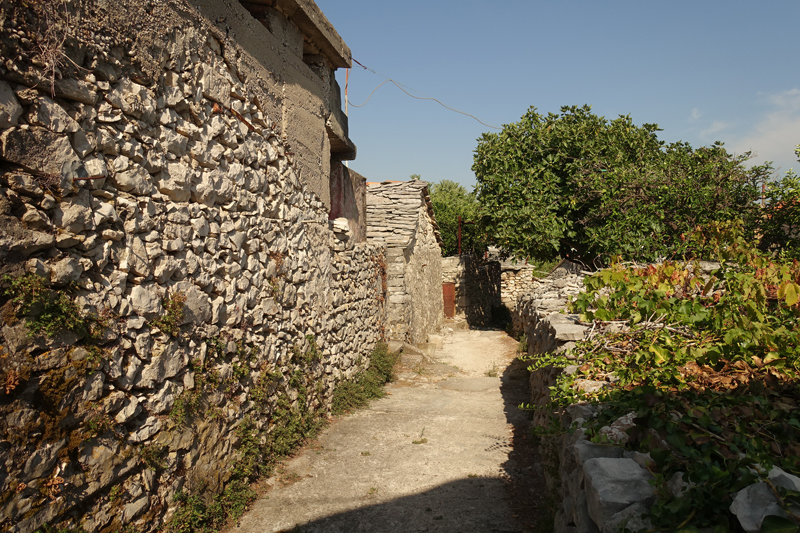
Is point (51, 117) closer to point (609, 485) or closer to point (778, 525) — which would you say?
point (609, 485)

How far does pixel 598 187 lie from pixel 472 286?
8.57 meters

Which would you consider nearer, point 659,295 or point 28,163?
point 28,163

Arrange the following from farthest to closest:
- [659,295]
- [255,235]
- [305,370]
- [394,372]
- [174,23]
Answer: [394,372] → [305,370] → [255,235] → [659,295] → [174,23]

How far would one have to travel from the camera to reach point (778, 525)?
144 centimetres

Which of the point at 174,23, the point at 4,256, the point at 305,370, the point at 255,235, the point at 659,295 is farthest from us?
the point at 305,370

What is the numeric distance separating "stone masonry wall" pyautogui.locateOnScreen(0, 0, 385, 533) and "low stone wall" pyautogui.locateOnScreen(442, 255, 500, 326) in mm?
14913

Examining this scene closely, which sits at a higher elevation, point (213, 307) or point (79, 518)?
point (213, 307)

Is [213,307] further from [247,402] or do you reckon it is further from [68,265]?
[68,265]

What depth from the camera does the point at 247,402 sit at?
4.27m

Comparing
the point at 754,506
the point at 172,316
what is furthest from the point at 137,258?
the point at 754,506

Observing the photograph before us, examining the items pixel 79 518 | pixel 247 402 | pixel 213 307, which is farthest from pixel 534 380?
pixel 79 518

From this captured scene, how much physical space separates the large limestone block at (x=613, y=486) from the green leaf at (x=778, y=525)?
1.61 feet

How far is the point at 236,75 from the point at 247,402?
9.04ft

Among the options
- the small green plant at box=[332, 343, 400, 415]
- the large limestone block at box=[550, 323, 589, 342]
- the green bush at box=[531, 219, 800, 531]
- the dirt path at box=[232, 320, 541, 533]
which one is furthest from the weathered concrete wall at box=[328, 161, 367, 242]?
the green bush at box=[531, 219, 800, 531]
